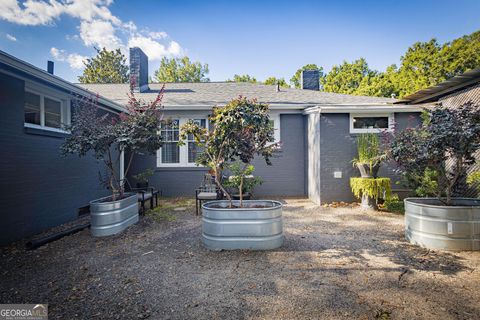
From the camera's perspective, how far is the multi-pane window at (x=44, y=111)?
477cm

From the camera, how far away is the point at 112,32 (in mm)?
10797

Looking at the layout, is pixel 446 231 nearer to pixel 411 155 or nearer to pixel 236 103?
pixel 411 155

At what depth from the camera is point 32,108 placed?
15.9 ft

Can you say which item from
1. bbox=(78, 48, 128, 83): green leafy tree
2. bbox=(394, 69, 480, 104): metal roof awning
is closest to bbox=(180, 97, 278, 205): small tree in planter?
bbox=(394, 69, 480, 104): metal roof awning

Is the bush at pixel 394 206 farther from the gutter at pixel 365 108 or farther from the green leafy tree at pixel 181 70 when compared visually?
the green leafy tree at pixel 181 70

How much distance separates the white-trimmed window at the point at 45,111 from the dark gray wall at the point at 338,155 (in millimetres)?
6706

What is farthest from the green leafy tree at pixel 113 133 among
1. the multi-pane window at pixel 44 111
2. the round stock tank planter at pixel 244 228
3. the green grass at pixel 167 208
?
the round stock tank planter at pixel 244 228

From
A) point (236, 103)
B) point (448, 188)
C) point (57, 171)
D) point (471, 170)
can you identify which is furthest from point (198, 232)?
point (471, 170)

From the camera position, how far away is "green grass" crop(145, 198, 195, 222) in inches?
234

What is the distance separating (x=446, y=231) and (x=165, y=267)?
4207mm

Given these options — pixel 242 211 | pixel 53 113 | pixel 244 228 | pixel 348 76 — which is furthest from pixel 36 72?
pixel 348 76

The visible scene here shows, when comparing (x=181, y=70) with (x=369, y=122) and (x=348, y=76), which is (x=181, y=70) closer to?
(x=348, y=76)

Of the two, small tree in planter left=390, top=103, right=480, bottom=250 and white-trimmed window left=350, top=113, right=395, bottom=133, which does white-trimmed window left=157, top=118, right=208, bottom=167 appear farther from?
small tree in planter left=390, top=103, right=480, bottom=250

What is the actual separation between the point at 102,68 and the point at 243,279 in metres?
37.2
